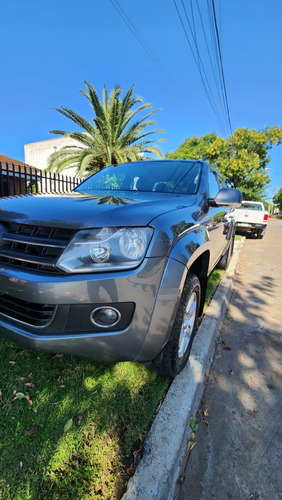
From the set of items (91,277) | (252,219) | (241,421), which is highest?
(91,277)

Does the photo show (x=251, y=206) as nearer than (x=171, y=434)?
No

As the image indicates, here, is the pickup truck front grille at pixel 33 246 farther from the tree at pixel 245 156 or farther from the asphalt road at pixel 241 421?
the tree at pixel 245 156

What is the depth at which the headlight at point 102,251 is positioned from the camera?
4.39ft

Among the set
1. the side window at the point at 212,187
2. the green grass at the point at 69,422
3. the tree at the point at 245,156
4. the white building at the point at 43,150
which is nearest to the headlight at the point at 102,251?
the green grass at the point at 69,422

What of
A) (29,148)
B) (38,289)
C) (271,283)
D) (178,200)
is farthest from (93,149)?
(29,148)

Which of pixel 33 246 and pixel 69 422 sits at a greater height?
pixel 33 246

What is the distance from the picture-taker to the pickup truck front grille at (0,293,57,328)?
1.39 meters

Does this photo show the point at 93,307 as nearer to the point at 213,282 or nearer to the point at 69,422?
the point at 69,422

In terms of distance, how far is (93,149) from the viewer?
1277 cm

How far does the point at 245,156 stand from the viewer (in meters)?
22.2

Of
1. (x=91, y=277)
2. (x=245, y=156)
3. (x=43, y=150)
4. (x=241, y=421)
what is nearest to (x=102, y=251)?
(x=91, y=277)

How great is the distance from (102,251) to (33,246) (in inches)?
16.5

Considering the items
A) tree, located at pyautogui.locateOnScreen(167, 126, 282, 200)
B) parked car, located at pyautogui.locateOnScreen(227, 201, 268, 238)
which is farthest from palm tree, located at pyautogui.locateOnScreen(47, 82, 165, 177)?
tree, located at pyautogui.locateOnScreen(167, 126, 282, 200)

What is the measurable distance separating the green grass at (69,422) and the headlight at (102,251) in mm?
957
